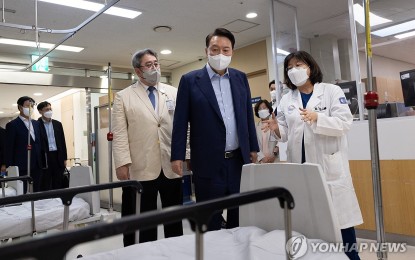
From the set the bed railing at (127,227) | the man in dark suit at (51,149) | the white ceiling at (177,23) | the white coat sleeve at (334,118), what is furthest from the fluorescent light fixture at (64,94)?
the bed railing at (127,227)

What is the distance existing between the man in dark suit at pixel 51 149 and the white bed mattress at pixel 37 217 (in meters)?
1.50

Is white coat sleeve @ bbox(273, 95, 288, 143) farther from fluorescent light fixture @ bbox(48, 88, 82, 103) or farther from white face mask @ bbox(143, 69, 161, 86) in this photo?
fluorescent light fixture @ bbox(48, 88, 82, 103)

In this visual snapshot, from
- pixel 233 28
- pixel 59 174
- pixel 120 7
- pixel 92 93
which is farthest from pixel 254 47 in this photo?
pixel 59 174

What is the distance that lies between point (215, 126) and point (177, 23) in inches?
143

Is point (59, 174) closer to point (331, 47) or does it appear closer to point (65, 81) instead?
point (65, 81)

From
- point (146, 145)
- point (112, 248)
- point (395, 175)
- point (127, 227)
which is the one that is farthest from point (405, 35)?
point (127, 227)

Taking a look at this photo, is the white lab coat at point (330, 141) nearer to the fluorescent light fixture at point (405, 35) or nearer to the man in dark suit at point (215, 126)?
the man in dark suit at point (215, 126)

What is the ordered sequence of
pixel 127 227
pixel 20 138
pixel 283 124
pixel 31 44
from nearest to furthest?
pixel 127 227 → pixel 283 124 → pixel 20 138 → pixel 31 44

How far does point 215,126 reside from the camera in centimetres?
179

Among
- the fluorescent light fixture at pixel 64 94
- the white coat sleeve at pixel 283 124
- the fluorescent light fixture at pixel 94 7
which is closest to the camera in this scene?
the white coat sleeve at pixel 283 124

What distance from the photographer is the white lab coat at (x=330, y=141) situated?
Answer: 5.59 ft

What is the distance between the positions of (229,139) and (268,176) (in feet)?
1.62

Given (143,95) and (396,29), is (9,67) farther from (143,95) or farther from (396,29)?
(396,29)

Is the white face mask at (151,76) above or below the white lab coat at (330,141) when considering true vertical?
above
